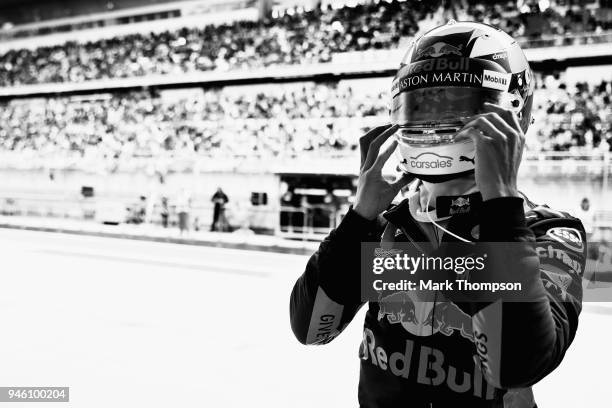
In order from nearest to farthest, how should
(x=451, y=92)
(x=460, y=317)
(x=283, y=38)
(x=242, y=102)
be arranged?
(x=460, y=317) → (x=451, y=92) → (x=242, y=102) → (x=283, y=38)

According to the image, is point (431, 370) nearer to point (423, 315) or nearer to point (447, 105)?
point (423, 315)

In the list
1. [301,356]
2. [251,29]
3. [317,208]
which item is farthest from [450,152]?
[251,29]

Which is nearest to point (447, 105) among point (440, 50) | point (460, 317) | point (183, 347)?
point (440, 50)

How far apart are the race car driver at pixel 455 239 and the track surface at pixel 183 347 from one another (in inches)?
88.0

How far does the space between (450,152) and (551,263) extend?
0.96 ft

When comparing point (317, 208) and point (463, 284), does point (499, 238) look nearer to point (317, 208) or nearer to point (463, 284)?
point (463, 284)

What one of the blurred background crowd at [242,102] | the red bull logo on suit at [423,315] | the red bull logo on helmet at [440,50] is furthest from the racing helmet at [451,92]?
the blurred background crowd at [242,102]

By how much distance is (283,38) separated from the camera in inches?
854

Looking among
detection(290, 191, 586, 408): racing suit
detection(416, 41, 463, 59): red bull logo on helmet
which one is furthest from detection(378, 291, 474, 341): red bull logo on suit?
detection(416, 41, 463, 59): red bull logo on helmet

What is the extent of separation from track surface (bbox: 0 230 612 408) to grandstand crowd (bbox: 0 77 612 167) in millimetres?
9470

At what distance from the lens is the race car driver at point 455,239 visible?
92cm

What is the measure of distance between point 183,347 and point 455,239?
3.60 metres

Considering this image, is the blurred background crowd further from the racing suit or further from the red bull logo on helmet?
the racing suit

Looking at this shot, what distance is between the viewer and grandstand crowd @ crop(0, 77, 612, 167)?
1473 centimetres
